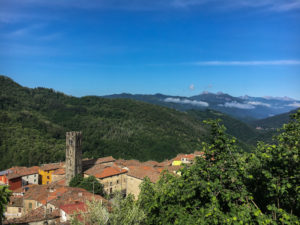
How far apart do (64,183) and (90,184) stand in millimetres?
10932

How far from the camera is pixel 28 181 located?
57531 mm

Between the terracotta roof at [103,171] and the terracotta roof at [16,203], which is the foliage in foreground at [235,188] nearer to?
the terracotta roof at [16,203]

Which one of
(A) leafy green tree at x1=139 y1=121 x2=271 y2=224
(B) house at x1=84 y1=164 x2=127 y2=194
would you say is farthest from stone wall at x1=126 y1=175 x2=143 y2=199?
(A) leafy green tree at x1=139 y1=121 x2=271 y2=224

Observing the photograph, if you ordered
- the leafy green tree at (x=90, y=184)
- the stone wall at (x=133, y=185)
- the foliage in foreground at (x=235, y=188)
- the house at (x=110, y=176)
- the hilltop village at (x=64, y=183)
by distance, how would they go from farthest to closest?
1. the house at (x=110, y=176)
2. the leafy green tree at (x=90, y=184)
3. the stone wall at (x=133, y=185)
4. the hilltop village at (x=64, y=183)
5. the foliage in foreground at (x=235, y=188)

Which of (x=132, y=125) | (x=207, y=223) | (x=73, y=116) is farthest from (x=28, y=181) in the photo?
(x=73, y=116)

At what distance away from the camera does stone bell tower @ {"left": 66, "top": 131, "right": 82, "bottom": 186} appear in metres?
48.2

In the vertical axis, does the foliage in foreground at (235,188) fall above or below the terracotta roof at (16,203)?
above

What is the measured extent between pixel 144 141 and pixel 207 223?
121243 millimetres

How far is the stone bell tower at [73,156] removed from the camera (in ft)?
158

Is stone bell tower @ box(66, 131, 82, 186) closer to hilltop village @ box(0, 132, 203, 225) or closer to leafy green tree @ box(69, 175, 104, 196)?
hilltop village @ box(0, 132, 203, 225)

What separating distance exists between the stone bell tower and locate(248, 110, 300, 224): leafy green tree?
4629 centimetres

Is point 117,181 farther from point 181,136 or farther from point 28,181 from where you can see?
point 181,136

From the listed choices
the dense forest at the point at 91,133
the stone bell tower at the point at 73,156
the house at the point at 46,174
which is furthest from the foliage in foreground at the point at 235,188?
the house at the point at 46,174

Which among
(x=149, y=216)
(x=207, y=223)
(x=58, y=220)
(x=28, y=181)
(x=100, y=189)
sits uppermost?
(x=207, y=223)
